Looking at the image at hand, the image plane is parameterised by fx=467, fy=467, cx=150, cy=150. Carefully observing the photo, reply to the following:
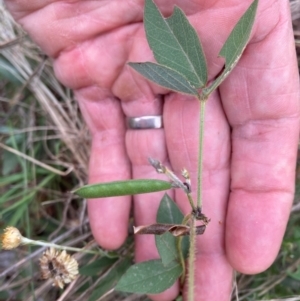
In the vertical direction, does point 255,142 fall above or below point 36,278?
above

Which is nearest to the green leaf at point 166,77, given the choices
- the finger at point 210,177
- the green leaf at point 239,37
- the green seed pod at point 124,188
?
the green leaf at point 239,37

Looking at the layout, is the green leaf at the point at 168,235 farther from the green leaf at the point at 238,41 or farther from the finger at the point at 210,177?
the green leaf at the point at 238,41

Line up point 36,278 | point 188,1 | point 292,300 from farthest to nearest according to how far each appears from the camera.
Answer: point 36,278 < point 292,300 < point 188,1

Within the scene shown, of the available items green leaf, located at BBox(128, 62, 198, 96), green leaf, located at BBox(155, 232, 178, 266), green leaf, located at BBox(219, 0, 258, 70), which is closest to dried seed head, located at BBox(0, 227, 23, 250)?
green leaf, located at BBox(155, 232, 178, 266)

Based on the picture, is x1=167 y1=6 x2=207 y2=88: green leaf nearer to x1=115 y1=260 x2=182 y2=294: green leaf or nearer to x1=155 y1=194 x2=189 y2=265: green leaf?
x1=155 y1=194 x2=189 y2=265: green leaf

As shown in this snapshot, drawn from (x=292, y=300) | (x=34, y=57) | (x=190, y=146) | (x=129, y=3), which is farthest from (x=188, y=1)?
(x=292, y=300)

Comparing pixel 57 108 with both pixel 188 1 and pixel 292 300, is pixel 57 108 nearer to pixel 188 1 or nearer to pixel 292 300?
pixel 188 1
